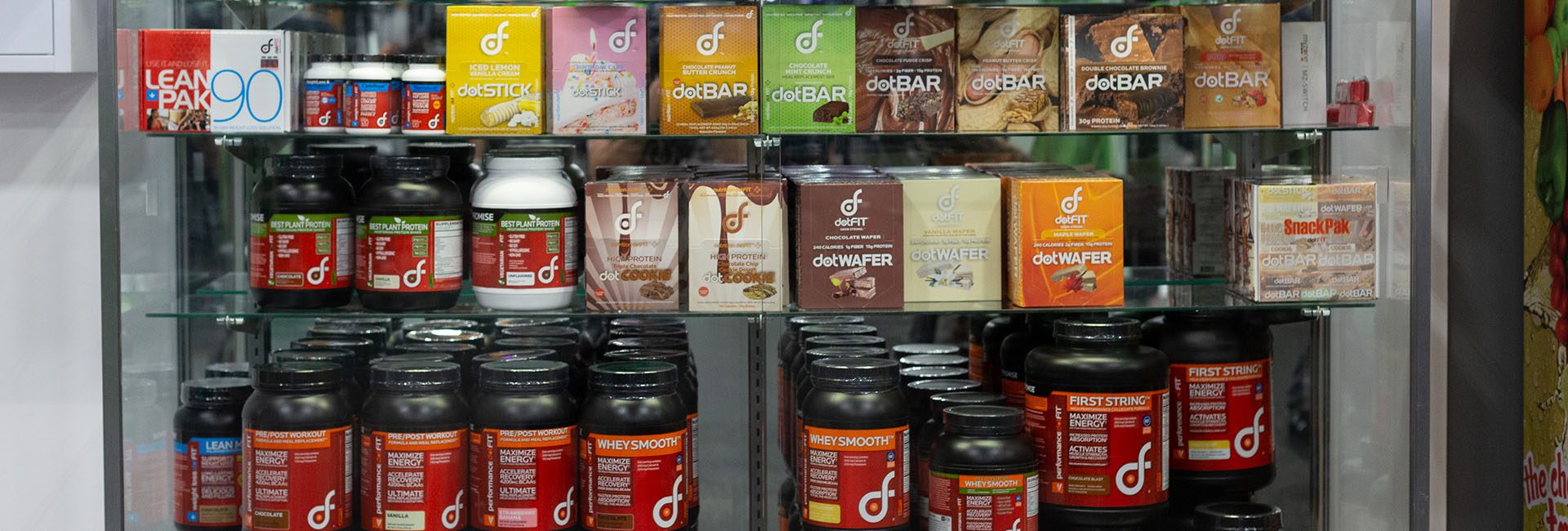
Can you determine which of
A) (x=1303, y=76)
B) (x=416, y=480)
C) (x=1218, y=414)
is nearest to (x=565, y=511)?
(x=416, y=480)

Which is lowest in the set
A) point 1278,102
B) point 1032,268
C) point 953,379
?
point 953,379

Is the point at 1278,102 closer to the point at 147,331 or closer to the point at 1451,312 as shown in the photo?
the point at 1451,312

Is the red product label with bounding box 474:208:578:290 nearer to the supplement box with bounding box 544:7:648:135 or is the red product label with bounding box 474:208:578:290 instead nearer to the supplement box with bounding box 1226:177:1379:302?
the supplement box with bounding box 544:7:648:135

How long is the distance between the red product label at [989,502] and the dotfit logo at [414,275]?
1.05m

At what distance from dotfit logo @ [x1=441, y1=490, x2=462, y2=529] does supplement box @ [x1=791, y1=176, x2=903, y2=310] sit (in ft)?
2.43

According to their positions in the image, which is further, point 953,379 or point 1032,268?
point 953,379

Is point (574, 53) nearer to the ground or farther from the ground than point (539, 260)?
farther from the ground

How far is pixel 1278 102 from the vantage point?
9.04ft

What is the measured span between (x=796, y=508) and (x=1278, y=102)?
125 centimetres

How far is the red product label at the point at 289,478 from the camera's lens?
2520mm

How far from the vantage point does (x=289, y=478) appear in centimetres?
252

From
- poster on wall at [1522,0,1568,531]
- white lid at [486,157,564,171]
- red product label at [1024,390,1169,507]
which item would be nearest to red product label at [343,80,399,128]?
white lid at [486,157,564,171]

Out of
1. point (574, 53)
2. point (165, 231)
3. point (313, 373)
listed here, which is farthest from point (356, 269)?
point (574, 53)

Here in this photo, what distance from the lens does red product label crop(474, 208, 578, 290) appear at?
2.61 meters
